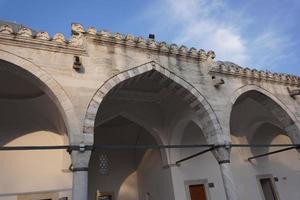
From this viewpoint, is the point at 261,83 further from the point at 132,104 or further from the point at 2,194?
the point at 2,194

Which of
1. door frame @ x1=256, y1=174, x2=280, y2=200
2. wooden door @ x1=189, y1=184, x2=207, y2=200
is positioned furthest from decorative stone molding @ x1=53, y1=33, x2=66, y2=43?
door frame @ x1=256, y1=174, x2=280, y2=200

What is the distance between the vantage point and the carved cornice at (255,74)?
25.0 feet

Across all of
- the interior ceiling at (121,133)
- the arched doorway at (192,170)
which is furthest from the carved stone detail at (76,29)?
the interior ceiling at (121,133)

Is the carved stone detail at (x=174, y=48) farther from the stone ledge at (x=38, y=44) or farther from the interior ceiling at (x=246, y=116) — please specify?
the interior ceiling at (x=246, y=116)

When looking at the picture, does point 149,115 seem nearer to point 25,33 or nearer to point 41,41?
point 41,41

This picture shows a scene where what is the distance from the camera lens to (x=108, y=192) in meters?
9.88

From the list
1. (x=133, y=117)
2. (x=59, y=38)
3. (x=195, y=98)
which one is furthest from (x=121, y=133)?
(x=59, y=38)

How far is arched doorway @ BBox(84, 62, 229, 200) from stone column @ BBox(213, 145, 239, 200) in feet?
0.76

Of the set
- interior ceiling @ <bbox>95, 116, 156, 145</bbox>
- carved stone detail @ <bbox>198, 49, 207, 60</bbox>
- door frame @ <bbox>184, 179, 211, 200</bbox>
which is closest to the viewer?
carved stone detail @ <bbox>198, 49, 207, 60</bbox>

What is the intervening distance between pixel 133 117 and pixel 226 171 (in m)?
3.75

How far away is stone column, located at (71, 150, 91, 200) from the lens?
452cm

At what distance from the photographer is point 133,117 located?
9008 mm

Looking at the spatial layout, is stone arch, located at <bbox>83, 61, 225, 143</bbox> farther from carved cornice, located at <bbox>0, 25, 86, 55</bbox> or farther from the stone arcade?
carved cornice, located at <bbox>0, 25, 86, 55</bbox>

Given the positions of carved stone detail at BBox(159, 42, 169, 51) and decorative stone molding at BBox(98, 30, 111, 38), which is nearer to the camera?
decorative stone molding at BBox(98, 30, 111, 38)
